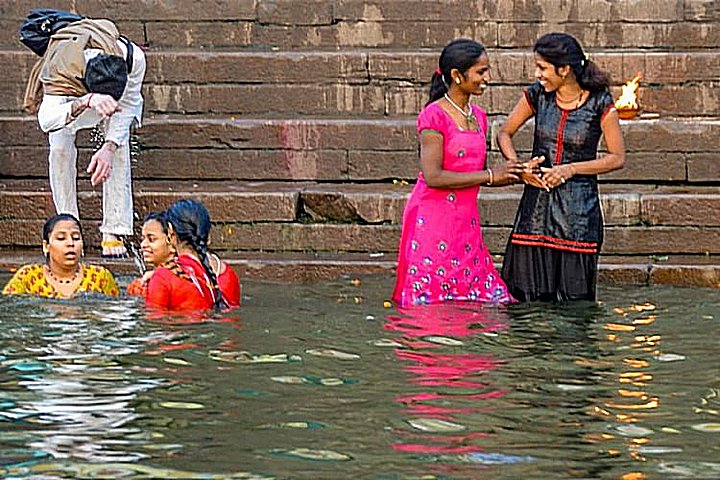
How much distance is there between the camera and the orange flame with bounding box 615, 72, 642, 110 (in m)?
10.3

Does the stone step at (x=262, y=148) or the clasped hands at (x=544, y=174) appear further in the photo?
the stone step at (x=262, y=148)

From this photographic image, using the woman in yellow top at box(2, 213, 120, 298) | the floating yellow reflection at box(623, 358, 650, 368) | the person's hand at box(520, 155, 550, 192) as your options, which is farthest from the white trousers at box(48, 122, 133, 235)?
the floating yellow reflection at box(623, 358, 650, 368)

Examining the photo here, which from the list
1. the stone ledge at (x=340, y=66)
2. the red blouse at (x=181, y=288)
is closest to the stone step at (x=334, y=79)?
the stone ledge at (x=340, y=66)

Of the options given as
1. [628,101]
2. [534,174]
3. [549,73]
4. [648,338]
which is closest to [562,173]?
[534,174]

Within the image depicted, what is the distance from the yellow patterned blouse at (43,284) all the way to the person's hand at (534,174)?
2.17 metres

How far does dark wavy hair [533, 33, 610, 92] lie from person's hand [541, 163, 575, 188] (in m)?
0.39

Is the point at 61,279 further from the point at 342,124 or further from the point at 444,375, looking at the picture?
the point at 342,124

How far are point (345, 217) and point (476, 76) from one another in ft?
7.53

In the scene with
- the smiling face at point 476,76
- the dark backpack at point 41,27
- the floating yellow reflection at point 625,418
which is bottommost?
the floating yellow reflection at point 625,418

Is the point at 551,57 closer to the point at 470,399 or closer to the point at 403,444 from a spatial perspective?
the point at 470,399

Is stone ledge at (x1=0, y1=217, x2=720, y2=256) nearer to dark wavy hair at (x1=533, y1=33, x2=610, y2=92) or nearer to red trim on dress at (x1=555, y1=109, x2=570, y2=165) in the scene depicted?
red trim on dress at (x1=555, y1=109, x2=570, y2=165)

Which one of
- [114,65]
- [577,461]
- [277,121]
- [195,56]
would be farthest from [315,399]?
[195,56]

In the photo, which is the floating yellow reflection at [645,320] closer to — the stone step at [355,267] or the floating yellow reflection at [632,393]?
the stone step at [355,267]

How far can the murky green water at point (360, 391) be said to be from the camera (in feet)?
15.9
